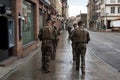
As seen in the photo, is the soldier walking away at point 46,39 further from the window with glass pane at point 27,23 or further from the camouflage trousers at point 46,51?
the window with glass pane at point 27,23

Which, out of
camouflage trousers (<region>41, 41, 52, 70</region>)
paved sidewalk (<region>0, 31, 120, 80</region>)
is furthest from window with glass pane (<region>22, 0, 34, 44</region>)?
camouflage trousers (<region>41, 41, 52, 70</region>)

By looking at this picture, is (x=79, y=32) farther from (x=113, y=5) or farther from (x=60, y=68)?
(x=113, y=5)

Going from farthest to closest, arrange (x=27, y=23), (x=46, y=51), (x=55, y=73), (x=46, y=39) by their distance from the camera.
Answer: (x=27, y=23)
(x=46, y=51)
(x=46, y=39)
(x=55, y=73)

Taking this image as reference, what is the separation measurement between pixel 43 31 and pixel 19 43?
173 inches

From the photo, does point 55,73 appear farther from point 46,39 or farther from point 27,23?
point 27,23

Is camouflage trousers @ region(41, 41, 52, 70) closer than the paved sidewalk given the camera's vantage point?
No

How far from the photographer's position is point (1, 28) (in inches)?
445

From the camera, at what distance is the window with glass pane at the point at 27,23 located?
19805mm

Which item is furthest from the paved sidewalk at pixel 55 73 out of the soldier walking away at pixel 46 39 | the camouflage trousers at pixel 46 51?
the soldier walking away at pixel 46 39

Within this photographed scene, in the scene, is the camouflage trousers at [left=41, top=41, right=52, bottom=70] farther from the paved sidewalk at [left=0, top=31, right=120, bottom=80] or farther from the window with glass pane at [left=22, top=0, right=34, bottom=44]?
the window with glass pane at [left=22, top=0, right=34, bottom=44]

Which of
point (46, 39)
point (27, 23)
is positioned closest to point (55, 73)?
point (46, 39)

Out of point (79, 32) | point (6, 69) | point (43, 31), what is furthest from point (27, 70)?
point (79, 32)

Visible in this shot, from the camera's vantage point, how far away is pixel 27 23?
70.0 ft

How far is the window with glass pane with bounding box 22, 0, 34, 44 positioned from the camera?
19805 millimetres
